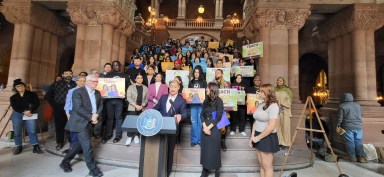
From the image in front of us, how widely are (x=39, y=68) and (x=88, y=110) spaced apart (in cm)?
770

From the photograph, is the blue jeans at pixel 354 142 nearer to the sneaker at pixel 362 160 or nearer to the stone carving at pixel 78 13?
the sneaker at pixel 362 160

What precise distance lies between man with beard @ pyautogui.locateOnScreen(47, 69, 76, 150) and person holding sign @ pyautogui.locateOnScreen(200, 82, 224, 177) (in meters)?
4.40

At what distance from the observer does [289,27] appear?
8961 millimetres

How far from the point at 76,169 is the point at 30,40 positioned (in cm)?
780

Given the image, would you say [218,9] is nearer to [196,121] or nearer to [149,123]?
[196,121]

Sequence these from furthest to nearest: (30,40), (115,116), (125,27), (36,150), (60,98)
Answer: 1. (125,27)
2. (30,40)
3. (60,98)
4. (36,150)
5. (115,116)

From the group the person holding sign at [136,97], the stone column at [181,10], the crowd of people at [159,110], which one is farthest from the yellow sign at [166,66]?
the stone column at [181,10]

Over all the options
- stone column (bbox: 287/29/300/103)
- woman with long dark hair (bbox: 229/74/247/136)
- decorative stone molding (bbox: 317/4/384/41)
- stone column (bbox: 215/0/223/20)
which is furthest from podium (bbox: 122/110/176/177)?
stone column (bbox: 215/0/223/20)

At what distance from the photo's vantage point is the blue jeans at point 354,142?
7125 mm

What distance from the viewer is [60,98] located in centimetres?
666

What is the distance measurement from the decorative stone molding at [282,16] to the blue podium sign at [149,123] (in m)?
6.85

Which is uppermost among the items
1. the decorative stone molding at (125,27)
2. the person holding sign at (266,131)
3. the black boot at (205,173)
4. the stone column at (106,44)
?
the decorative stone molding at (125,27)

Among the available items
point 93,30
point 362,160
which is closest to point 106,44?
point 93,30

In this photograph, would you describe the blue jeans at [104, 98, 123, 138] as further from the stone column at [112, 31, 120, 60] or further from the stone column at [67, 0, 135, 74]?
the stone column at [112, 31, 120, 60]
